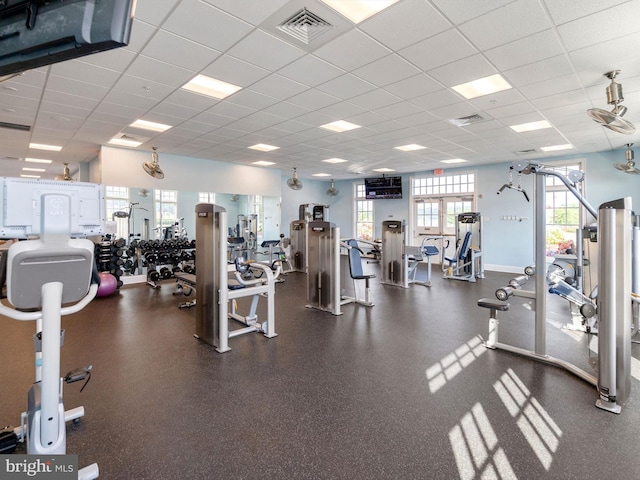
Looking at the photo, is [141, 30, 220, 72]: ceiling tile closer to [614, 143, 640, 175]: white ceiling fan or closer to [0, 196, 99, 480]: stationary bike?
[0, 196, 99, 480]: stationary bike

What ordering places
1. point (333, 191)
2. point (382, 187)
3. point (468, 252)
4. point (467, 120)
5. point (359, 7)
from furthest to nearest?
point (333, 191) < point (382, 187) < point (468, 252) < point (467, 120) < point (359, 7)

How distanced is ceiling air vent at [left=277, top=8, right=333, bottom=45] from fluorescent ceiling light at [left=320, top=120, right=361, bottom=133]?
248cm

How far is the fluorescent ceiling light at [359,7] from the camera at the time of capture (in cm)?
242

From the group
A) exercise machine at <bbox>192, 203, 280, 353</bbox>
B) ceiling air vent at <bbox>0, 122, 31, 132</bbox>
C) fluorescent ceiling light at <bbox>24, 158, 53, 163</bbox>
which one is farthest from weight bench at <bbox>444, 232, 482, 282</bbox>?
fluorescent ceiling light at <bbox>24, 158, 53, 163</bbox>

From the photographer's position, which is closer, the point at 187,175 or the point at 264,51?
the point at 264,51

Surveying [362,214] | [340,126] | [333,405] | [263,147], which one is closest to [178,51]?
[340,126]

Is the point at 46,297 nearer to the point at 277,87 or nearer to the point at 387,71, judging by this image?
the point at 277,87

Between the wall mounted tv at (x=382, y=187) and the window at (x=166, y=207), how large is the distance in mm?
6411

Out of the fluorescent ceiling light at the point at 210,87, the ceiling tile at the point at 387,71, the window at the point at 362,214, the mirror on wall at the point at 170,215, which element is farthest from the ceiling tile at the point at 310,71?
the window at the point at 362,214

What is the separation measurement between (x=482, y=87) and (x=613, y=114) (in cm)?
132

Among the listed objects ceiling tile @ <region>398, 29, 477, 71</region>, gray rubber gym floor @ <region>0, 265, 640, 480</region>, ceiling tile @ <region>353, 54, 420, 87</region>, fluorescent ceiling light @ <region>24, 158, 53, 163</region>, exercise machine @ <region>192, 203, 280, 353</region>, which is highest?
fluorescent ceiling light @ <region>24, 158, 53, 163</region>

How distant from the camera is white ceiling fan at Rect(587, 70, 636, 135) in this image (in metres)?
3.29

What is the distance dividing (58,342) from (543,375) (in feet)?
11.6

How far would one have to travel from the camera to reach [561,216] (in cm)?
800
